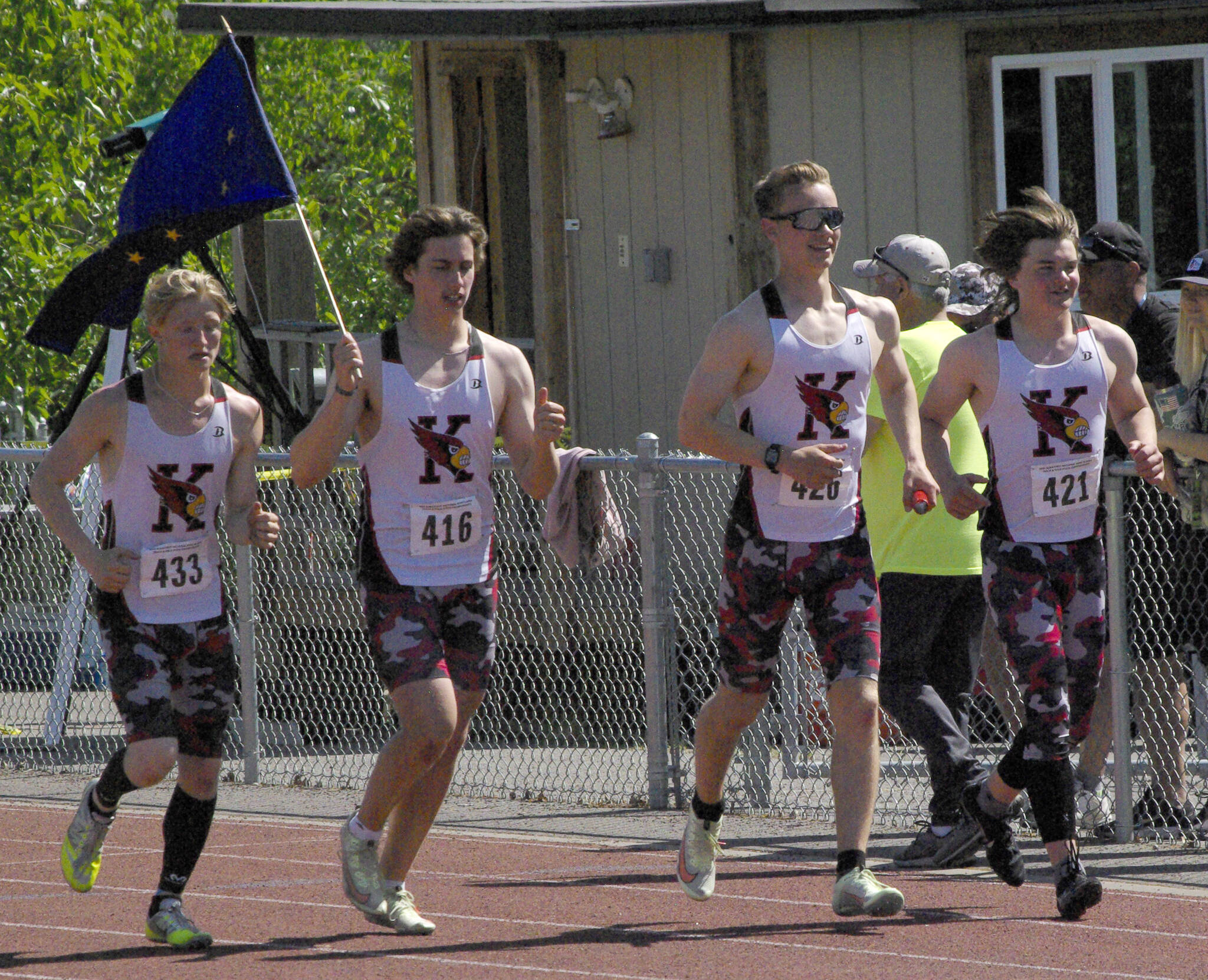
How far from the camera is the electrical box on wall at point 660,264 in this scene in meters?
11.6

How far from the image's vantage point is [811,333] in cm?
560

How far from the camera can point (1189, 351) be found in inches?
258

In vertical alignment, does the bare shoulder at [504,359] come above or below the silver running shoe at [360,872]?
above

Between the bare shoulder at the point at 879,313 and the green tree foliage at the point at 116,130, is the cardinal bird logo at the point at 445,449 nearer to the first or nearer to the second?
the bare shoulder at the point at 879,313

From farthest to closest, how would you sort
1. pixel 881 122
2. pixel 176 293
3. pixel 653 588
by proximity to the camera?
pixel 881 122
pixel 653 588
pixel 176 293

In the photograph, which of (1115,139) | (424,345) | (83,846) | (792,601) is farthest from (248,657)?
(1115,139)

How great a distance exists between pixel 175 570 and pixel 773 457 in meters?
1.76

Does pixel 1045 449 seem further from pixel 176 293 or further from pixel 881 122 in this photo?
pixel 881 122

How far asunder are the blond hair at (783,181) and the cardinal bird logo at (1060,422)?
0.89 meters

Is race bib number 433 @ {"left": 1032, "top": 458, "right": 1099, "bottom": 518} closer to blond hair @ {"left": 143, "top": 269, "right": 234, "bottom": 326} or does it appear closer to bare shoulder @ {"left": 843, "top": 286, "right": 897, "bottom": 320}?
bare shoulder @ {"left": 843, "top": 286, "right": 897, "bottom": 320}

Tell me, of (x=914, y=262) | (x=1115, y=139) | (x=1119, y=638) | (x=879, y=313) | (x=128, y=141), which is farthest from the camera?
(x=1115, y=139)

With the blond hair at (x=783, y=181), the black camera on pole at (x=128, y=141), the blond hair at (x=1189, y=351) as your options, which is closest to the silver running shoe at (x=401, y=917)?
the blond hair at (x=783, y=181)

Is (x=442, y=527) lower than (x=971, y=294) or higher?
lower

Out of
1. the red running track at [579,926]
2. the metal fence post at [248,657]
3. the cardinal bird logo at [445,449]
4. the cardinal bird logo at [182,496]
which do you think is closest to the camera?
the red running track at [579,926]
